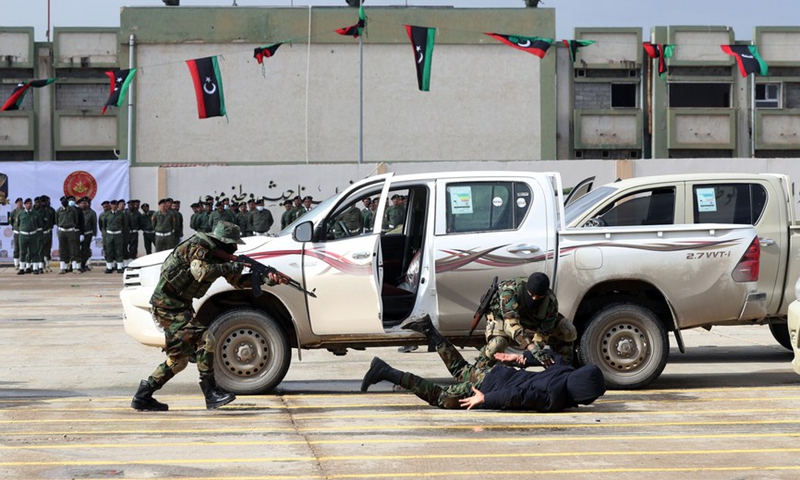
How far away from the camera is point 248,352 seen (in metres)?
10.8

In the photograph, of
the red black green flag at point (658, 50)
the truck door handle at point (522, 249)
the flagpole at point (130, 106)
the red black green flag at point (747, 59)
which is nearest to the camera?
the truck door handle at point (522, 249)

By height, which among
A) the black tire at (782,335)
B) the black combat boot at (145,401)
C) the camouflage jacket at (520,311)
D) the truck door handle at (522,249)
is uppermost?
the truck door handle at (522,249)

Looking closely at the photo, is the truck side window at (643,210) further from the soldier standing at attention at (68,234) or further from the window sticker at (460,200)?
the soldier standing at attention at (68,234)

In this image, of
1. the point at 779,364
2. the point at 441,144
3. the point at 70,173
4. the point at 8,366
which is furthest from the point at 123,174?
the point at 779,364

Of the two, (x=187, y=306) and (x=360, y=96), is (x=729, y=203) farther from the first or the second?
(x=360, y=96)

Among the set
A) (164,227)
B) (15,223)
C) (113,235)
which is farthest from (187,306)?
(15,223)

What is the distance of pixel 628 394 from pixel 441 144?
34804 mm

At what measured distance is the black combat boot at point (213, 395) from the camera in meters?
9.79

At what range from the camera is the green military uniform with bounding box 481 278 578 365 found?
10.1 metres

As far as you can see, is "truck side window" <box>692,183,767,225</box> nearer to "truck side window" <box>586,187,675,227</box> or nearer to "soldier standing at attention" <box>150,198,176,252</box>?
"truck side window" <box>586,187,675,227</box>

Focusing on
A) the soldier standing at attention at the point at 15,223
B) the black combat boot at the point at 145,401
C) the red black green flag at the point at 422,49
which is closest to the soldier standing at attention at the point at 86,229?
the soldier standing at attention at the point at 15,223

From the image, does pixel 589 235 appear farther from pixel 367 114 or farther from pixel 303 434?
pixel 367 114

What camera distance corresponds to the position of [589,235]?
11.0 metres

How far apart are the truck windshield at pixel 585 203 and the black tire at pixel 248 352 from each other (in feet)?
10.9
